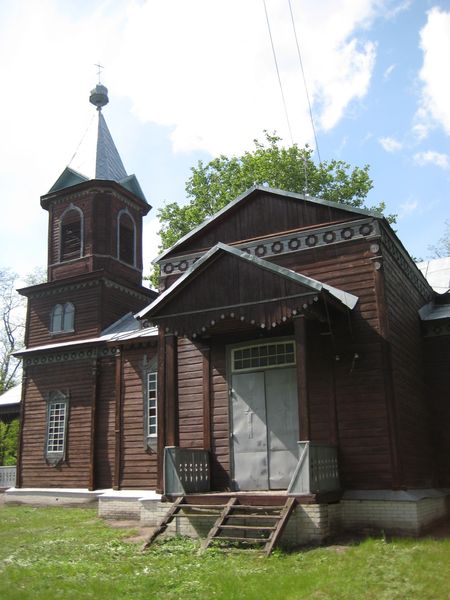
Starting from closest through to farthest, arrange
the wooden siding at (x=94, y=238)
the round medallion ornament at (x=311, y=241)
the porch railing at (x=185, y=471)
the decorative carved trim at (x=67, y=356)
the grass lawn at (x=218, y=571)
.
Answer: the grass lawn at (x=218, y=571), the porch railing at (x=185, y=471), the round medallion ornament at (x=311, y=241), the decorative carved trim at (x=67, y=356), the wooden siding at (x=94, y=238)

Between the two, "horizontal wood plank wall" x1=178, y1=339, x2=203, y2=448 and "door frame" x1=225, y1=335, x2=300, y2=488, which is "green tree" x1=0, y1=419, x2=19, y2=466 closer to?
"horizontal wood plank wall" x1=178, y1=339, x2=203, y2=448

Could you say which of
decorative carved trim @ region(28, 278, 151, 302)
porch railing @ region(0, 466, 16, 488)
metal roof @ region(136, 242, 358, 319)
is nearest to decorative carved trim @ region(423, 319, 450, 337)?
metal roof @ region(136, 242, 358, 319)

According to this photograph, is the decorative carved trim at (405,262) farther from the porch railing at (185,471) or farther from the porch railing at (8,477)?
the porch railing at (8,477)

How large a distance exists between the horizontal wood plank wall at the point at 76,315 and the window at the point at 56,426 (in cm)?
214

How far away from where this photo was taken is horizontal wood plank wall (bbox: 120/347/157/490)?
17891mm

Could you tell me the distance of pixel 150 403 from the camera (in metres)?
18.5

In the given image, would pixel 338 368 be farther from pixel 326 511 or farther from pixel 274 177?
pixel 274 177

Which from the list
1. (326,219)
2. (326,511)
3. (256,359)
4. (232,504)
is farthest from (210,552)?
(326,219)

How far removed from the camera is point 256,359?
12844 mm

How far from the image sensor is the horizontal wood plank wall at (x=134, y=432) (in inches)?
704

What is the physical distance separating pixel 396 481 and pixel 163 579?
5126mm

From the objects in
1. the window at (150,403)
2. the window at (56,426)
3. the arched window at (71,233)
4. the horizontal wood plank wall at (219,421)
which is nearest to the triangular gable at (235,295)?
the horizontal wood plank wall at (219,421)

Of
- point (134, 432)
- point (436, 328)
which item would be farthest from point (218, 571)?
point (134, 432)

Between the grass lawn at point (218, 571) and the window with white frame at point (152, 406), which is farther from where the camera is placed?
the window with white frame at point (152, 406)
